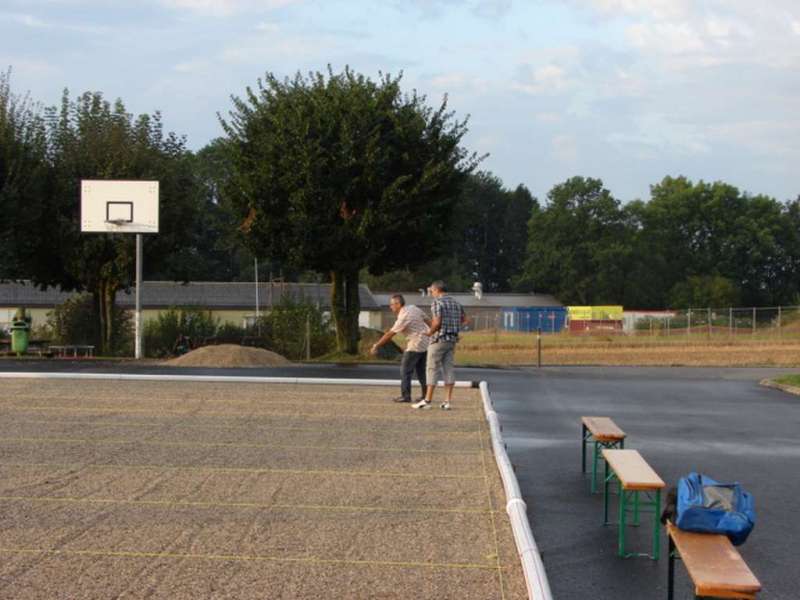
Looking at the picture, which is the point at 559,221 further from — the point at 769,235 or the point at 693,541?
the point at 693,541

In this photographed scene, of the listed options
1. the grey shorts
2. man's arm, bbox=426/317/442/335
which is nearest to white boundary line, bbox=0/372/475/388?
the grey shorts

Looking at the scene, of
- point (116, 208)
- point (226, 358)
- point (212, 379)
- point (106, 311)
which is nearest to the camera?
point (212, 379)

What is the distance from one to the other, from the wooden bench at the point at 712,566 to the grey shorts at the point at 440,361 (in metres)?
9.84

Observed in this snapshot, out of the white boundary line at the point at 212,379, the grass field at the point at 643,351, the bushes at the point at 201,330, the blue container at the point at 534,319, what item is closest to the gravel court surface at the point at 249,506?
the white boundary line at the point at 212,379

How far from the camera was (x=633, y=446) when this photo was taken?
13977 millimetres

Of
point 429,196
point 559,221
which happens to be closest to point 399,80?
point 429,196

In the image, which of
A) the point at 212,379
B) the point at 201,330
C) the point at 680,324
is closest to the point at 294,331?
the point at 201,330

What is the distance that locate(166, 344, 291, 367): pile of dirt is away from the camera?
1123 inches

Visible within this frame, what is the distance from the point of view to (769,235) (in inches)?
4102

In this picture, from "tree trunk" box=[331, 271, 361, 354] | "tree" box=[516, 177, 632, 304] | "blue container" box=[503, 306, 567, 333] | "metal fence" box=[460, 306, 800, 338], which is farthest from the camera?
"tree" box=[516, 177, 632, 304]

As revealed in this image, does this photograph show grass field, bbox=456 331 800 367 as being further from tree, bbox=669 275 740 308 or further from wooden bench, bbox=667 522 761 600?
tree, bbox=669 275 740 308

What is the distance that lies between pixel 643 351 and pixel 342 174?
20.9 m

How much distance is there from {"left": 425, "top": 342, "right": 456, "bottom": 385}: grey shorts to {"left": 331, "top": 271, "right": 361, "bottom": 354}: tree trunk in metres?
18.4

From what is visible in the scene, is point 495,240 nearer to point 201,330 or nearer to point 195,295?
point 195,295
